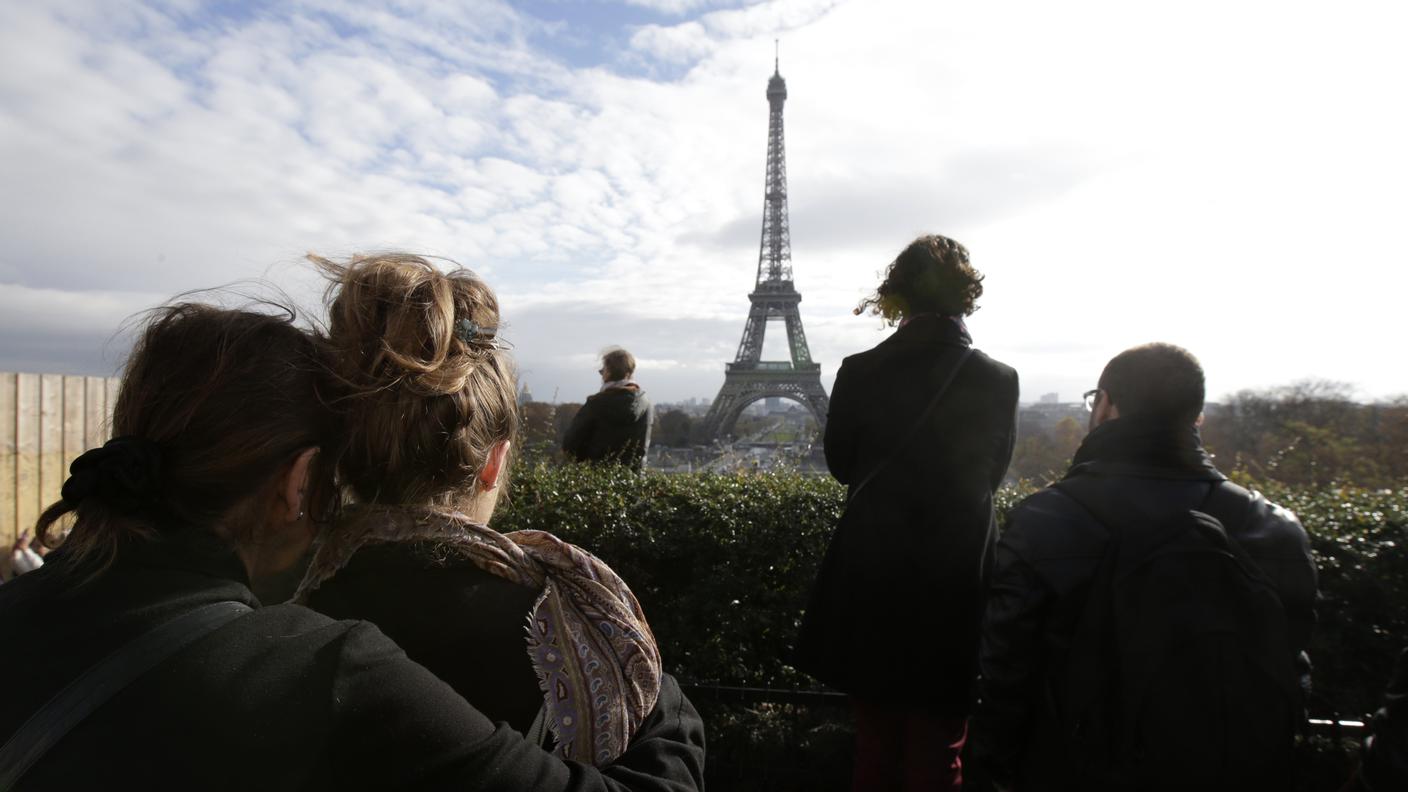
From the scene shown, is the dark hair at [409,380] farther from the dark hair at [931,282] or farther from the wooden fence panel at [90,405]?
the wooden fence panel at [90,405]

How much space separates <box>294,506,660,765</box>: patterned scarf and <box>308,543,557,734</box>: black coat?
2 centimetres

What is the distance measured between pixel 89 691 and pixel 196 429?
422 millimetres

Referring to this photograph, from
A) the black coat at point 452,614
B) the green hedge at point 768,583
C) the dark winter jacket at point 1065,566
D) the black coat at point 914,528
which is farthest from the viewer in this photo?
the green hedge at point 768,583

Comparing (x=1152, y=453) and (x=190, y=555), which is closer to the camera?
(x=190, y=555)

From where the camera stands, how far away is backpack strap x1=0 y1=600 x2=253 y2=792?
3.06 feet

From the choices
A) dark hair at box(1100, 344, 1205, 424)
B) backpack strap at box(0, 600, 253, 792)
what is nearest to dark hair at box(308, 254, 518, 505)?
backpack strap at box(0, 600, 253, 792)

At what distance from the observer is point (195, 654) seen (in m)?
1.02

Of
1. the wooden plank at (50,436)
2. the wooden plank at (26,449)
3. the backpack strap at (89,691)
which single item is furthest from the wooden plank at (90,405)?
the backpack strap at (89,691)

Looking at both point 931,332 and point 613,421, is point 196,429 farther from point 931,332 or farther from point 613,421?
point 613,421

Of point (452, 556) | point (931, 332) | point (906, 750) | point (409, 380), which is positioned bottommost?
point (906, 750)

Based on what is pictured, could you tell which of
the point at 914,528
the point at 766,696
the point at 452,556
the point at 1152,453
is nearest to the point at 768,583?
the point at 766,696

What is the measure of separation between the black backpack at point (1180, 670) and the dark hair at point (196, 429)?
6.33 ft

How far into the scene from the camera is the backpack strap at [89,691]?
0.93m

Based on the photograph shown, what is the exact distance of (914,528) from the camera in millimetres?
2695
